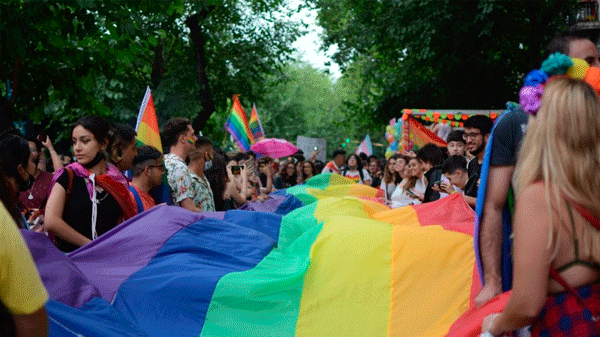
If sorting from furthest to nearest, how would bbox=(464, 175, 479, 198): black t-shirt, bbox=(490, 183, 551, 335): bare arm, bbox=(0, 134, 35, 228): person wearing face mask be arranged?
bbox=(464, 175, 479, 198): black t-shirt
bbox=(0, 134, 35, 228): person wearing face mask
bbox=(490, 183, 551, 335): bare arm

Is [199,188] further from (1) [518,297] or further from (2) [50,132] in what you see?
(2) [50,132]

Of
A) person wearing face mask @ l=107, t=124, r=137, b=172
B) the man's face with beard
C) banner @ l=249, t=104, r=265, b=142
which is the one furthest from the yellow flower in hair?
banner @ l=249, t=104, r=265, b=142

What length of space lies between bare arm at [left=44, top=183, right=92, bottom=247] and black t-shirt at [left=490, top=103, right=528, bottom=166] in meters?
3.03

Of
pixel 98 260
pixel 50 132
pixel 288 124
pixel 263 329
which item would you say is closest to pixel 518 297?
pixel 263 329

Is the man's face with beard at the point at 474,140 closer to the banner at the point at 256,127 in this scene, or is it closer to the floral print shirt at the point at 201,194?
the floral print shirt at the point at 201,194

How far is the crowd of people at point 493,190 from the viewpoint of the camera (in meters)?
2.72

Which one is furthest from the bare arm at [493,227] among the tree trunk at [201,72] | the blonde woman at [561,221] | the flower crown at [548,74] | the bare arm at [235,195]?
the tree trunk at [201,72]

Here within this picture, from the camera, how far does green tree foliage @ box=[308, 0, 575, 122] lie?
22.5m

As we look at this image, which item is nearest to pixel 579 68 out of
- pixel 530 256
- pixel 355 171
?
pixel 530 256

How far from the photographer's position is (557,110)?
9.23ft

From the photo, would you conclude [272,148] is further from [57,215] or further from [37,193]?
[57,215]

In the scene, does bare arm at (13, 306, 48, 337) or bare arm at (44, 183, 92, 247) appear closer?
bare arm at (13, 306, 48, 337)

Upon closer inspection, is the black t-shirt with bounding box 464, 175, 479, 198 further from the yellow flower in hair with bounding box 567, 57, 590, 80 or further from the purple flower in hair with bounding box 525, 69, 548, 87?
the purple flower in hair with bounding box 525, 69, 548, 87

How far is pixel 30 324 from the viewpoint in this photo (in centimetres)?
226
